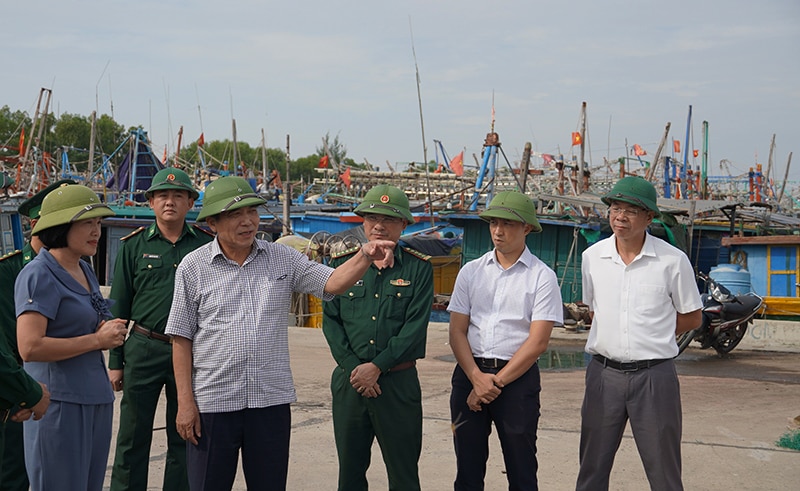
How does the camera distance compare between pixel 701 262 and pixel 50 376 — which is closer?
pixel 50 376

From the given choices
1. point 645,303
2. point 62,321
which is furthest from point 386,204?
point 62,321

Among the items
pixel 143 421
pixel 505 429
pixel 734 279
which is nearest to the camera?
pixel 505 429

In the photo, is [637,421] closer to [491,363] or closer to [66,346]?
[491,363]

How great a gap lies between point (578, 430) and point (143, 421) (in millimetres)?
3738

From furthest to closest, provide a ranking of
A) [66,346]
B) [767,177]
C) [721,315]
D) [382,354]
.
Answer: [767,177]
[721,315]
[382,354]
[66,346]

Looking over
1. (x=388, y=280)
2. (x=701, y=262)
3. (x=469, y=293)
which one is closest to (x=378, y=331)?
(x=388, y=280)

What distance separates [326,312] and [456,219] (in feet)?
42.5

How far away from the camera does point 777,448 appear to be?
20.0ft

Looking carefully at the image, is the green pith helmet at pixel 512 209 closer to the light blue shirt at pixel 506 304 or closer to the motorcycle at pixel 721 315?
the light blue shirt at pixel 506 304

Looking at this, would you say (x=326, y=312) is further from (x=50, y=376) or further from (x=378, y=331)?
(x=50, y=376)

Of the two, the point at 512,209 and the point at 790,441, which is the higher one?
the point at 512,209

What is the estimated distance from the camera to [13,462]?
404 cm

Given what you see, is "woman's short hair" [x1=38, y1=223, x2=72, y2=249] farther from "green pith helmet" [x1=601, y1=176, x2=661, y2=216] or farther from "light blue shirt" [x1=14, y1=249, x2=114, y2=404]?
"green pith helmet" [x1=601, y1=176, x2=661, y2=216]

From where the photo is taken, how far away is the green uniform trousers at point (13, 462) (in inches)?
157
